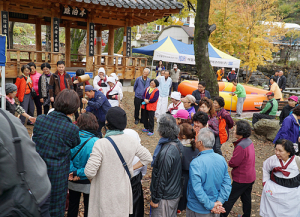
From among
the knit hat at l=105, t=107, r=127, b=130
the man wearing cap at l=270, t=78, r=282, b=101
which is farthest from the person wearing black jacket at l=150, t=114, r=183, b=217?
the man wearing cap at l=270, t=78, r=282, b=101

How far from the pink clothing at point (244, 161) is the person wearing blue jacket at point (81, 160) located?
1937mm

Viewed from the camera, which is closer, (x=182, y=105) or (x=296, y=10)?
(x=182, y=105)

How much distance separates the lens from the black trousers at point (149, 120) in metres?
7.11

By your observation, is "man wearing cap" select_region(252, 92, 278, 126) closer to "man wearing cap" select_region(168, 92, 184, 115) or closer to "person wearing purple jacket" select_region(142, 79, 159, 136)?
"person wearing purple jacket" select_region(142, 79, 159, 136)

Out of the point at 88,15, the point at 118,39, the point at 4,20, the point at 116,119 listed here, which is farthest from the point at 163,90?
the point at 118,39

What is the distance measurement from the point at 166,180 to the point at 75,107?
1.27 metres

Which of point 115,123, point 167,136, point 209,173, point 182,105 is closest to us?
point 115,123

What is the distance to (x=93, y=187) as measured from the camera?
7.91 feet

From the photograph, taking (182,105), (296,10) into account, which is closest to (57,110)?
(182,105)

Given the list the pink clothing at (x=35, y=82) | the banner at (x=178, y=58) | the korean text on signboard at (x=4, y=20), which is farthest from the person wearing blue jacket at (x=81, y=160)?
the banner at (x=178, y=58)

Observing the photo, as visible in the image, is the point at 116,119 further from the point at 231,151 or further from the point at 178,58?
the point at 178,58

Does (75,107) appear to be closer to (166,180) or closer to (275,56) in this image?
(166,180)

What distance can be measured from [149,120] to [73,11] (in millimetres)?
6276

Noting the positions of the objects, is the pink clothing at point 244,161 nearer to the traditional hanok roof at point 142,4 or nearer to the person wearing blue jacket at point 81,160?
the person wearing blue jacket at point 81,160
